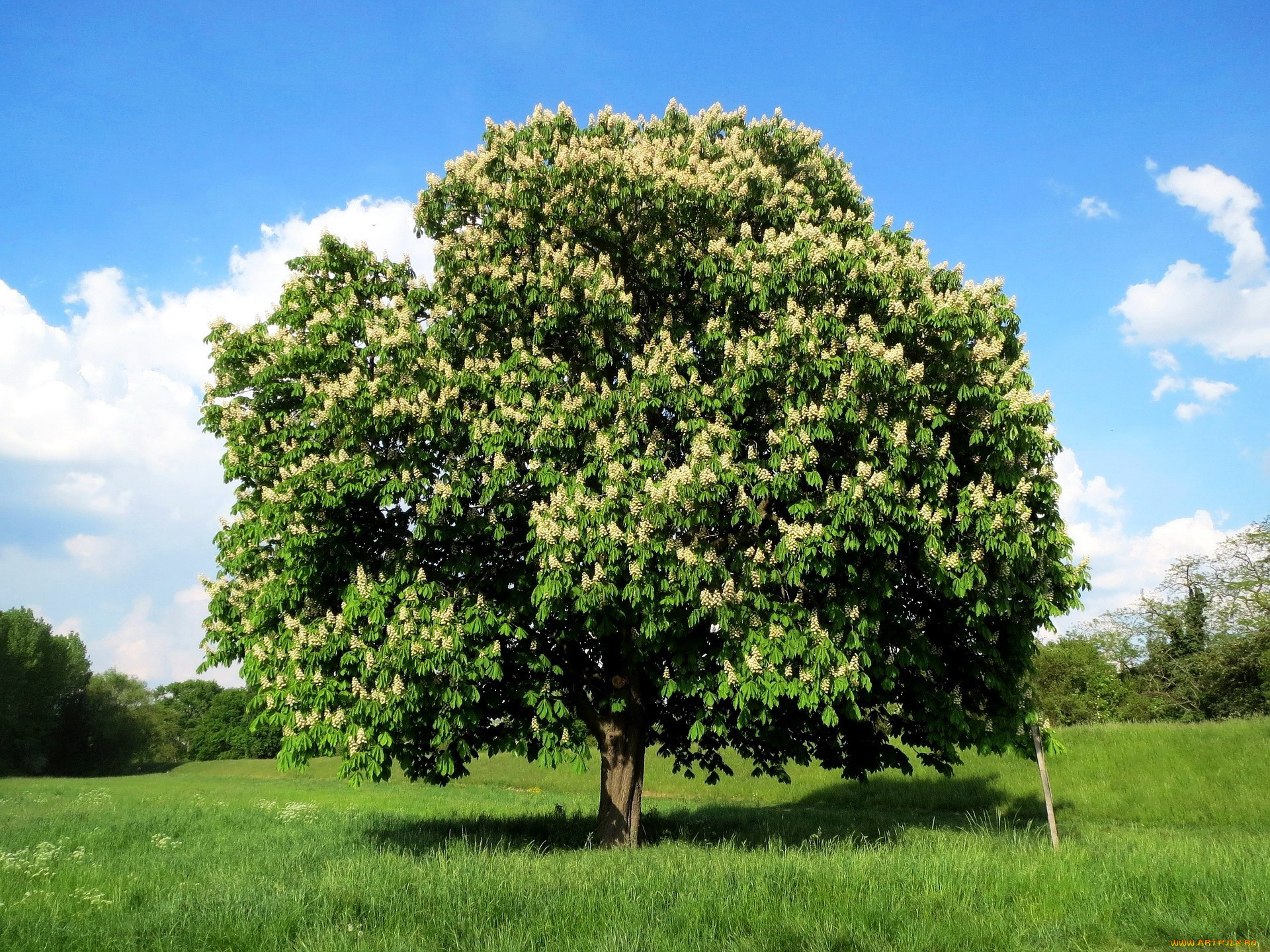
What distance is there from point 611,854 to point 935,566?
6.98 metres

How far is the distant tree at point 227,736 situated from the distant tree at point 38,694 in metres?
24.5

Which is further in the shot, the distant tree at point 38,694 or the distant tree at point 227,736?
the distant tree at point 227,736

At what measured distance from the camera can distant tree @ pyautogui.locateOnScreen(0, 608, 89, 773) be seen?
74.0m

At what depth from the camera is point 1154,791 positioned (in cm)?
2808

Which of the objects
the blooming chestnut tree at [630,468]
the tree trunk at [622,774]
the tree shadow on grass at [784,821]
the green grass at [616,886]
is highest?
the blooming chestnut tree at [630,468]

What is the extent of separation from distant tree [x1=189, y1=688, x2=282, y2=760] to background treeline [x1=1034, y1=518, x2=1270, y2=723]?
95.0 m

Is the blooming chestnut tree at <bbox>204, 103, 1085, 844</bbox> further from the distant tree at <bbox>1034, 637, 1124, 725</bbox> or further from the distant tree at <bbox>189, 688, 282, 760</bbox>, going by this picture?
the distant tree at <bbox>189, 688, 282, 760</bbox>

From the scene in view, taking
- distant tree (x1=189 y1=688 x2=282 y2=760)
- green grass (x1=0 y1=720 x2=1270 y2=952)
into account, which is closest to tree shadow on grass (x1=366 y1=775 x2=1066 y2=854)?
green grass (x1=0 y1=720 x2=1270 y2=952)

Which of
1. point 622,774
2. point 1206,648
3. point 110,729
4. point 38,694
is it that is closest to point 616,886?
point 622,774

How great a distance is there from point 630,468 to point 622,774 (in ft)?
25.0

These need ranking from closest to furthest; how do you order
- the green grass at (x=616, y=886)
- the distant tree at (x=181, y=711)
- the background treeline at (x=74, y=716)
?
the green grass at (x=616, y=886) < the background treeline at (x=74, y=716) < the distant tree at (x=181, y=711)

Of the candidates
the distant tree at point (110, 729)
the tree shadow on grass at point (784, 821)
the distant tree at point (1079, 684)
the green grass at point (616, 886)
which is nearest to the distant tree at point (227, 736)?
the distant tree at point (110, 729)

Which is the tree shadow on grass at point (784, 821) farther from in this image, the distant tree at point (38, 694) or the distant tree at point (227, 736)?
the distant tree at point (227, 736)

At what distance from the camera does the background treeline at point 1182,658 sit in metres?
53.9
